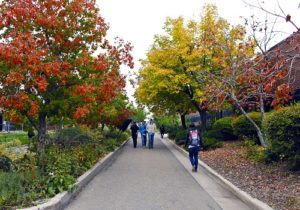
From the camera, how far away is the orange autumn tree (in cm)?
1128

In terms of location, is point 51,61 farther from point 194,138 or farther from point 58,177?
point 194,138

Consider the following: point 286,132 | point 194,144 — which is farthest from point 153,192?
point 194,144

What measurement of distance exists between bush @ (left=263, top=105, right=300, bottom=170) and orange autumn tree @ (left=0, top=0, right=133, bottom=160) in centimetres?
498

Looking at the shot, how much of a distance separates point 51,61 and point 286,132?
6.59 m

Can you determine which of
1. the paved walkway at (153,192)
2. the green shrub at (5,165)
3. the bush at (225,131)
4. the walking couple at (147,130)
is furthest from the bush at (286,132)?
the walking couple at (147,130)

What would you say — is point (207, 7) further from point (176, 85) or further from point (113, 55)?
point (113, 55)

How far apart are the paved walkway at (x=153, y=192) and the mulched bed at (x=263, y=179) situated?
0.54 meters

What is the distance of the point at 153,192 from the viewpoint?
10.2 meters

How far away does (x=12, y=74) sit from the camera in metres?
11.1

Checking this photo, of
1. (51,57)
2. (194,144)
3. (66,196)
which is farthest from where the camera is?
(194,144)

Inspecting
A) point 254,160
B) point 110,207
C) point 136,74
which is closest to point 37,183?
point 110,207

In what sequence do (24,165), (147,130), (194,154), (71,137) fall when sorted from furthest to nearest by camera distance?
(147,130) < (71,137) < (194,154) < (24,165)

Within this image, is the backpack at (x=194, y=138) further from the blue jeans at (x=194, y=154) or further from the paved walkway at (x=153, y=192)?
the paved walkway at (x=153, y=192)

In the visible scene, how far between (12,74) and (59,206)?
14.4 feet
